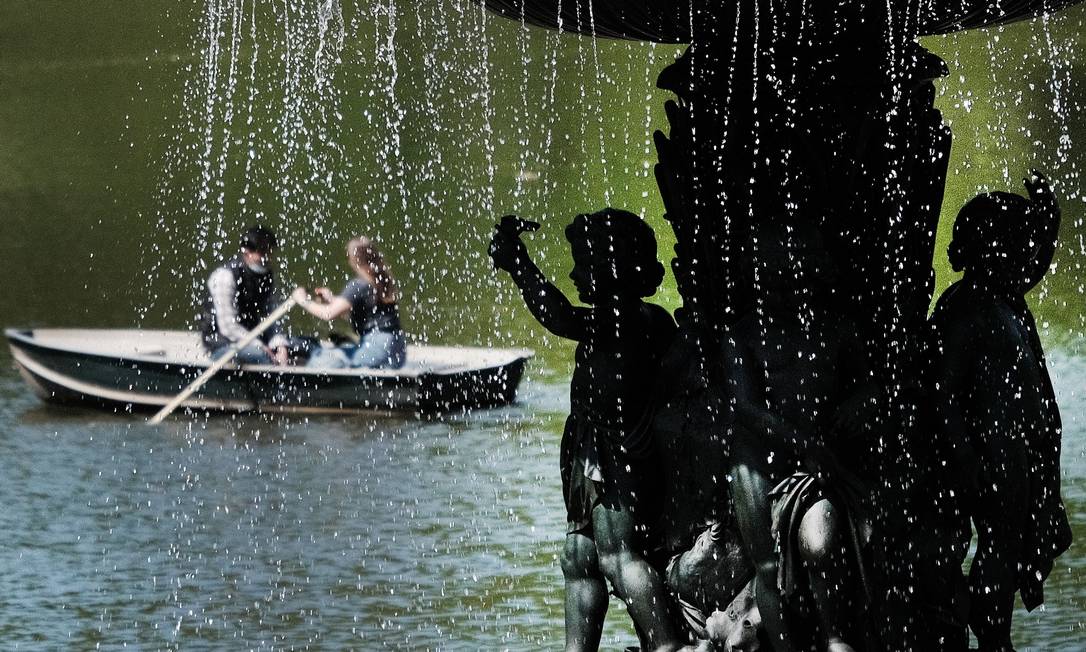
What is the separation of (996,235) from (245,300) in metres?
7.60

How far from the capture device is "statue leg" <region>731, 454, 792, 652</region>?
3.94 meters

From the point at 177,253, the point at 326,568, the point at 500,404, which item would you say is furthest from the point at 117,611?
the point at 177,253

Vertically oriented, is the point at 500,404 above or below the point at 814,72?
below

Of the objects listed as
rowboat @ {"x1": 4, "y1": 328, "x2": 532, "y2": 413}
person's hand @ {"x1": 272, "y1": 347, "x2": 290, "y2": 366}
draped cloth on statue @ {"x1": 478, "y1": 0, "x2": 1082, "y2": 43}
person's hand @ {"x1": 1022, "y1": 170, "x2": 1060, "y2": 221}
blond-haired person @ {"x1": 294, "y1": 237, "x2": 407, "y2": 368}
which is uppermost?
draped cloth on statue @ {"x1": 478, "y1": 0, "x2": 1082, "y2": 43}

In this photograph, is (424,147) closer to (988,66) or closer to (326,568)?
(988,66)

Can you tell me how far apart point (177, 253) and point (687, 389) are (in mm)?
12406

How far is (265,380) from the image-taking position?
10953 mm

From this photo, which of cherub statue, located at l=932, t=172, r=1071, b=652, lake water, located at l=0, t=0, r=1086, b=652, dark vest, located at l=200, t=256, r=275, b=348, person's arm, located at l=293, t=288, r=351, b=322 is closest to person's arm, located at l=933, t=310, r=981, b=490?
cherub statue, located at l=932, t=172, r=1071, b=652

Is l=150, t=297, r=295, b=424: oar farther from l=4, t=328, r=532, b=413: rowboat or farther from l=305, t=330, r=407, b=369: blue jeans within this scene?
l=305, t=330, r=407, b=369: blue jeans

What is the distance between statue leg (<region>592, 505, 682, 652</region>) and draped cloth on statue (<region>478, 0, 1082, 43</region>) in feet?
3.72

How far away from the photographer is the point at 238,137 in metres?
18.4

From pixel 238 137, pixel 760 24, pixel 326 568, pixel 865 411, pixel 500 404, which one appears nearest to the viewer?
pixel 865 411

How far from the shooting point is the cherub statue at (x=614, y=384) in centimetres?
411

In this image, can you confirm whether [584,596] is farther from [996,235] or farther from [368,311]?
[368,311]
